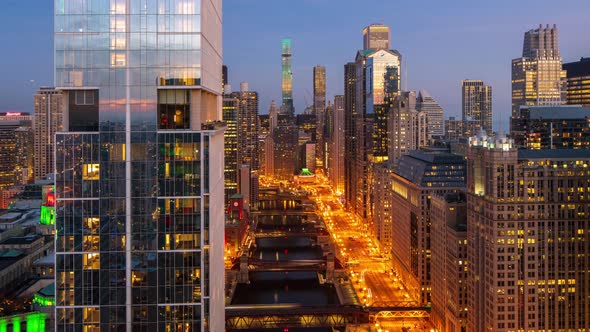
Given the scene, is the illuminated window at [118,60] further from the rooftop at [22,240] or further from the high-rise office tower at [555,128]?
the high-rise office tower at [555,128]

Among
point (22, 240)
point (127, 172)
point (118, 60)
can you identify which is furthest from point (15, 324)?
point (22, 240)

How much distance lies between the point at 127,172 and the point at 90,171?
2.19 meters

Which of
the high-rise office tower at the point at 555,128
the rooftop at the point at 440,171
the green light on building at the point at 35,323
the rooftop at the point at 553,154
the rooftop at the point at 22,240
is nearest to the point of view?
the green light on building at the point at 35,323

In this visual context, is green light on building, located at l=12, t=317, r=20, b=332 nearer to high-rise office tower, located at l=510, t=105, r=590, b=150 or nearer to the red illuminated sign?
the red illuminated sign

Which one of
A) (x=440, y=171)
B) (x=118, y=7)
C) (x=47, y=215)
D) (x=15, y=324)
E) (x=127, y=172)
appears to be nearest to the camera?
(x=118, y=7)

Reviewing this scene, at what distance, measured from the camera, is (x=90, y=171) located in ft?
133

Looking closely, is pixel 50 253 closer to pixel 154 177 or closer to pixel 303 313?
pixel 303 313

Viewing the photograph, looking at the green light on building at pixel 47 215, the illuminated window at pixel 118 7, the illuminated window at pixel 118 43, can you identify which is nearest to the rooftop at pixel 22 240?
the green light on building at pixel 47 215

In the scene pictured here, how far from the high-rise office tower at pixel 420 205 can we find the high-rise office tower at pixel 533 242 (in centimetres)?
3713

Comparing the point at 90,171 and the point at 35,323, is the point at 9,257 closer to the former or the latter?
the point at 35,323

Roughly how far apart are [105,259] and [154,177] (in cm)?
561

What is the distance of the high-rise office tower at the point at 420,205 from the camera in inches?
5531

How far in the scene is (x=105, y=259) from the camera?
133ft

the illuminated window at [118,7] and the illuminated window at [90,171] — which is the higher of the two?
the illuminated window at [118,7]
